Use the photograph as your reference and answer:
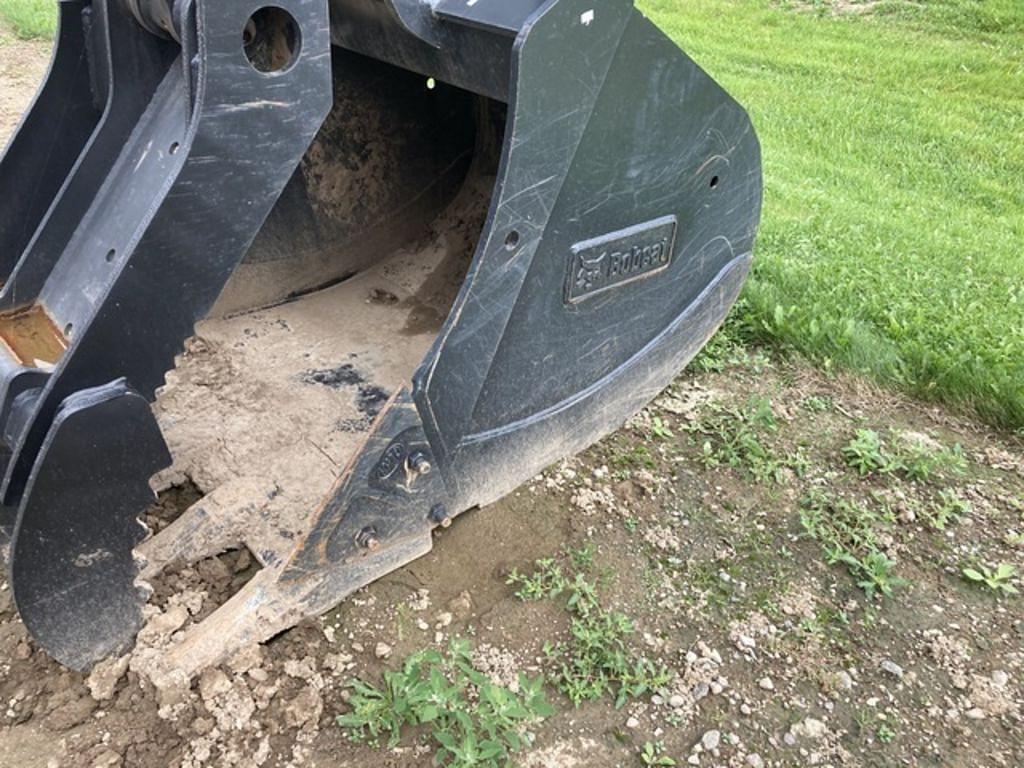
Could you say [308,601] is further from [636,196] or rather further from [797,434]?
[797,434]

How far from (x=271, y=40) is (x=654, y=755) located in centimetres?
158

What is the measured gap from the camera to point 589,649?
88.6 inches

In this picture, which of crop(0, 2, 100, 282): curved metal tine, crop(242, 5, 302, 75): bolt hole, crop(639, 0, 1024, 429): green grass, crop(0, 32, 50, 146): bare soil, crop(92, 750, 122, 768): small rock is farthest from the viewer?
crop(0, 32, 50, 146): bare soil

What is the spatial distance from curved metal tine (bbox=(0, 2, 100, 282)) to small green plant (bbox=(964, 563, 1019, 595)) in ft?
8.06

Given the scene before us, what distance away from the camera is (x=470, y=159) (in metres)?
3.31

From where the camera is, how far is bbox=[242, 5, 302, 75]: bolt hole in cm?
175

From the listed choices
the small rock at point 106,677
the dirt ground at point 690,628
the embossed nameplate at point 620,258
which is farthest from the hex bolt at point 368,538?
the embossed nameplate at point 620,258

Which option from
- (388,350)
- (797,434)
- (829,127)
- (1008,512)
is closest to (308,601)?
(388,350)

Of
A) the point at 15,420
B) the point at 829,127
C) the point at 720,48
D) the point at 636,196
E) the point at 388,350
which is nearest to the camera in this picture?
the point at 15,420

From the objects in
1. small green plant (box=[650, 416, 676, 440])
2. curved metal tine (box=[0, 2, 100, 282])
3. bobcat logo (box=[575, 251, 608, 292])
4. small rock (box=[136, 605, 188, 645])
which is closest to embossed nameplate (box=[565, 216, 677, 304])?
bobcat logo (box=[575, 251, 608, 292])

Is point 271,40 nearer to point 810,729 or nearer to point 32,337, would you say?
point 32,337

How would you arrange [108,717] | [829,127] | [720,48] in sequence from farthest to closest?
[720,48] < [829,127] < [108,717]

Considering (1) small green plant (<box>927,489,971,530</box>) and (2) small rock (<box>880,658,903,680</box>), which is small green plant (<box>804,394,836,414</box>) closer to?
(1) small green plant (<box>927,489,971,530</box>)

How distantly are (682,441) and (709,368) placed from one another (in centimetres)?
43
